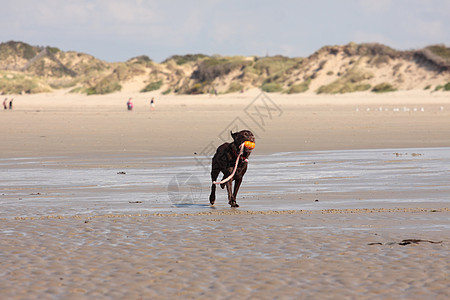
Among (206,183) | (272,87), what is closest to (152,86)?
(272,87)

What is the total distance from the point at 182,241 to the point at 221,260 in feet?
3.16

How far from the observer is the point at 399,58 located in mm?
70562

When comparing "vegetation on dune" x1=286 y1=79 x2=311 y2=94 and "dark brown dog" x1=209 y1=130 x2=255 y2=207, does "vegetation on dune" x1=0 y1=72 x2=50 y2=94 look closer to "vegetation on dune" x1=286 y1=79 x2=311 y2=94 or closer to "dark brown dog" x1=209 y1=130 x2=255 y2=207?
"vegetation on dune" x1=286 y1=79 x2=311 y2=94

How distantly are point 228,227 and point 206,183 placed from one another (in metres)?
4.49

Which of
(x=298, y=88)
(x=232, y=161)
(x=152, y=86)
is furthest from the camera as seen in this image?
(x=152, y=86)

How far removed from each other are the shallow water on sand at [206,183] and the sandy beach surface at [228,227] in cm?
3

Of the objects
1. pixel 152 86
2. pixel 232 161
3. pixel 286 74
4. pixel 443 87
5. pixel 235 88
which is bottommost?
pixel 232 161

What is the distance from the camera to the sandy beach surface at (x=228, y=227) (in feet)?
19.0

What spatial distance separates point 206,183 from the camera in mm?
12797

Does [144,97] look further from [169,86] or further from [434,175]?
[434,175]

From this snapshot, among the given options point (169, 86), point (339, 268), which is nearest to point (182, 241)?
point (339, 268)

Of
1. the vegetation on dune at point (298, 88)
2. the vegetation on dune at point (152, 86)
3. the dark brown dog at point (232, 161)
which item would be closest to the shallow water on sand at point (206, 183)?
the dark brown dog at point (232, 161)

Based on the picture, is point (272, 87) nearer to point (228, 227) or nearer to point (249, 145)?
point (249, 145)

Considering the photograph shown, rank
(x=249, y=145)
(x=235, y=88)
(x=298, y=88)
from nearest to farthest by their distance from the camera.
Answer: (x=249, y=145) < (x=298, y=88) < (x=235, y=88)
